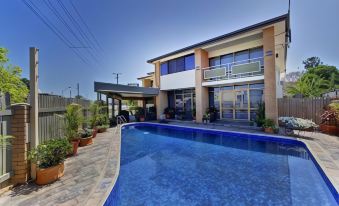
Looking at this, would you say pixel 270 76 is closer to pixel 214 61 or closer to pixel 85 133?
pixel 214 61

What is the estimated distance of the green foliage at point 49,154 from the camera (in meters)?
4.36

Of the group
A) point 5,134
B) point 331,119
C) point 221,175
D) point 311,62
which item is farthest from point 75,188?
point 311,62

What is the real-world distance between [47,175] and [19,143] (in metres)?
1.07

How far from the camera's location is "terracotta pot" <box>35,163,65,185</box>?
14.1 ft

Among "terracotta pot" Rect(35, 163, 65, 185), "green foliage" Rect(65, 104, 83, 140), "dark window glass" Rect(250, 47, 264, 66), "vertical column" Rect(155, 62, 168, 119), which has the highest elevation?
"dark window glass" Rect(250, 47, 264, 66)

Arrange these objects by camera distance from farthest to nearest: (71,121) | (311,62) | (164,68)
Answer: (311,62), (164,68), (71,121)

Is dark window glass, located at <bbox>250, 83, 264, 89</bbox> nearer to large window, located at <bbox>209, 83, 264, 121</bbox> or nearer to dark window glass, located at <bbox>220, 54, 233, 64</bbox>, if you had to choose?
large window, located at <bbox>209, 83, 264, 121</bbox>

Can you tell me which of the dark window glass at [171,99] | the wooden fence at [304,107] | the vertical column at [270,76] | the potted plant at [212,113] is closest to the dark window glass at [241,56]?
the vertical column at [270,76]

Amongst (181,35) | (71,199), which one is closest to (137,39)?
(181,35)

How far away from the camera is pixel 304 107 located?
11.5 m

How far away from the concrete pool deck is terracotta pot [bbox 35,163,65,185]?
16 cm

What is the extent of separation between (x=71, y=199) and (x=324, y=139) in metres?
11.3

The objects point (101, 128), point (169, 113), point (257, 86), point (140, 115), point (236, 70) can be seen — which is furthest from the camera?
point (169, 113)

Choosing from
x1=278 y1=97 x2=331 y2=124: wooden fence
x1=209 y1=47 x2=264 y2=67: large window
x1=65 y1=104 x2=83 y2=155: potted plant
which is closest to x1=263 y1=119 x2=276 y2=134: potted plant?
x1=278 y1=97 x2=331 y2=124: wooden fence
